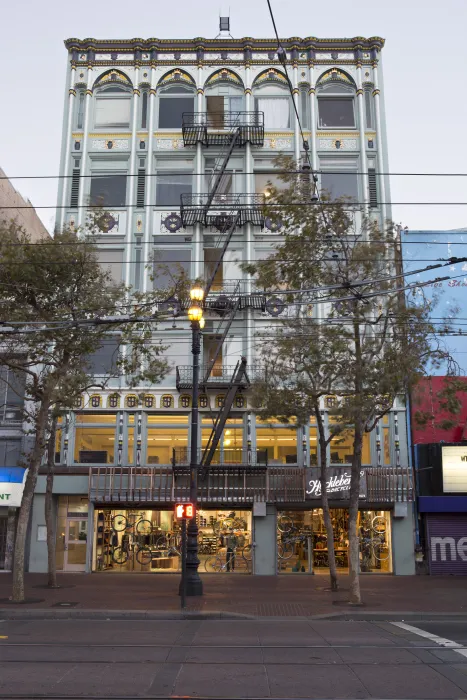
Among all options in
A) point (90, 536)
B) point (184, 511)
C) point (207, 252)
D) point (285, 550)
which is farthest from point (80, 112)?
point (184, 511)

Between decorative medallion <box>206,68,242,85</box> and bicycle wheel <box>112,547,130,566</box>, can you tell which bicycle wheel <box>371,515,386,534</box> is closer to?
bicycle wheel <box>112,547,130,566</box>

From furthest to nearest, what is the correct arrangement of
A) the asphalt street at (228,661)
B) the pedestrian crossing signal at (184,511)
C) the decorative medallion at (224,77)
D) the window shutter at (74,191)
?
the decorative medallion at (224,77)
the window shutter at (74,191)
the pedestrian crossing signal at (184,511)
the asphalt street at (228,661)

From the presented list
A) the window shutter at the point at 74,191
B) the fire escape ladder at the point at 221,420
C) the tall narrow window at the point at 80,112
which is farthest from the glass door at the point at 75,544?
the tall narrow window at the point at 80,112

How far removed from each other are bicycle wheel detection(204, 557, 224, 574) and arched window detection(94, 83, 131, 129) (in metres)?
20.0

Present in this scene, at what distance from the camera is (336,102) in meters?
33.9

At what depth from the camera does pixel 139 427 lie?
30.0m

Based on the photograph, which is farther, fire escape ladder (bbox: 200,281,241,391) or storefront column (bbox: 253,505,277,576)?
fire escape ladder (bbox: 200,281,241,391)

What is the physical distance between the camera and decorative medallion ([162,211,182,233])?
105ft

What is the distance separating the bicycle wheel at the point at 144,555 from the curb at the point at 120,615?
11533 millimetres

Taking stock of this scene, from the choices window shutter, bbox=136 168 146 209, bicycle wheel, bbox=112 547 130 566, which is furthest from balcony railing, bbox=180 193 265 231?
bicycle wheel, bbox=112 547 130 566

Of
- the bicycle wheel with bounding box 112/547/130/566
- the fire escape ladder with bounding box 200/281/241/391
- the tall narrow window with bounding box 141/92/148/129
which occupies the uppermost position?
the tall narrow window with bounding box 141/92/148/129

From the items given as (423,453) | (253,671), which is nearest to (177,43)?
(423,453)

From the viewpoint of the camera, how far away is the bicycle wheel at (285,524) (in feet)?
95.8

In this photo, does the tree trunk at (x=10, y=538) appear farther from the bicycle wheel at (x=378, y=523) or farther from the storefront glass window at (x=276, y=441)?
the bicycle wheel at (x=378, y=523)
